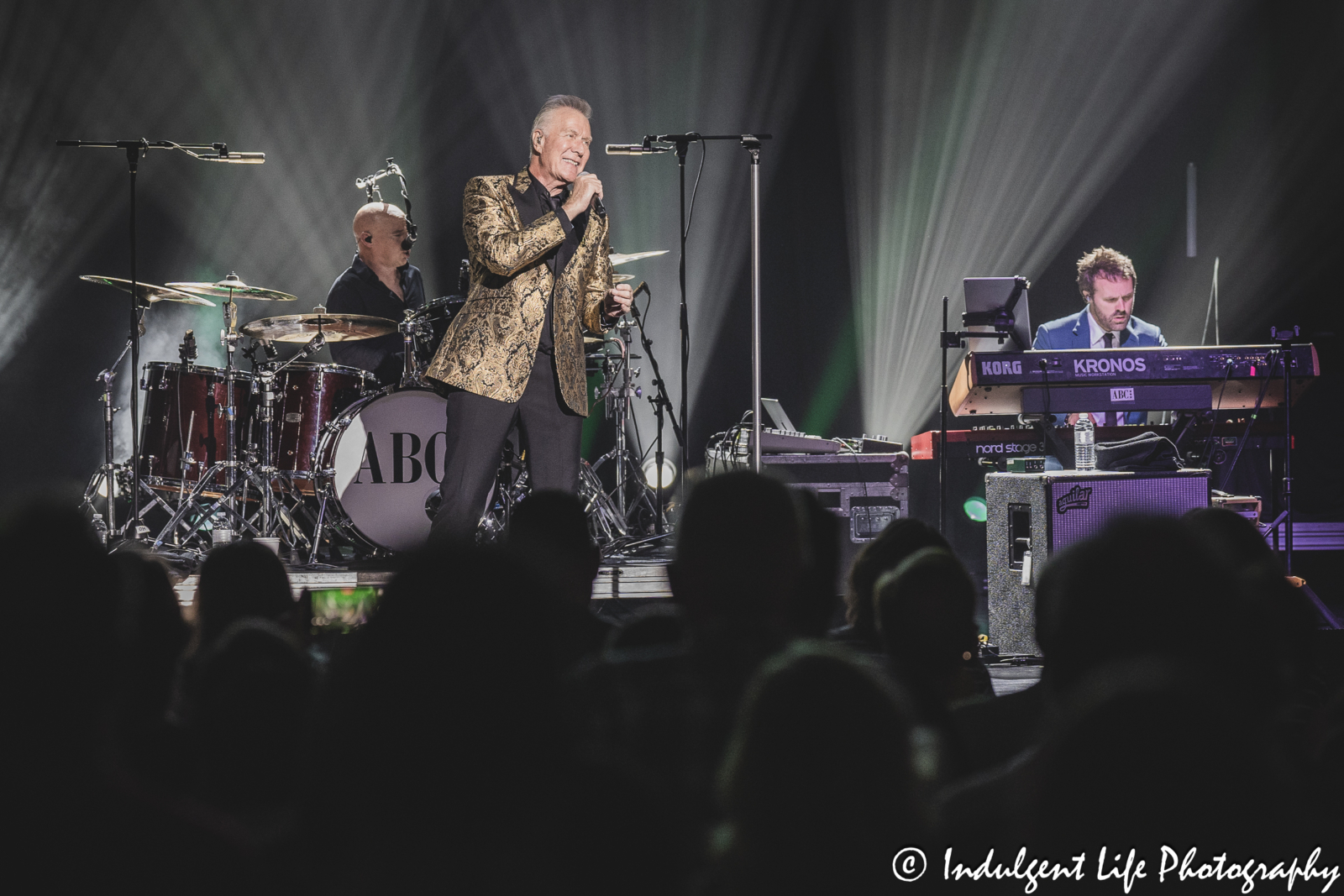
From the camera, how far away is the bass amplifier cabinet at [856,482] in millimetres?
6062

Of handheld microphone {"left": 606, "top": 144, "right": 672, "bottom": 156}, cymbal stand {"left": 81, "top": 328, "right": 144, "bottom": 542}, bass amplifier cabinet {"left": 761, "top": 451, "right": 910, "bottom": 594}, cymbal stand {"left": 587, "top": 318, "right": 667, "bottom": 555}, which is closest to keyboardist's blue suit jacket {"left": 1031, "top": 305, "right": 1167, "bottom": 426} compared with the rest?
bass amplifier cabinet {"left": 761, "top": 451, "right": 910, "bottom": 594}

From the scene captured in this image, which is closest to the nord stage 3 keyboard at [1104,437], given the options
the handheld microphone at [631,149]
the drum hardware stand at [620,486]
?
the drum hardware stand at [620,486]

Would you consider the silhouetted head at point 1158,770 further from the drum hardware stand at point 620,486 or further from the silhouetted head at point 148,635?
the drum hardware stand at point 620,486

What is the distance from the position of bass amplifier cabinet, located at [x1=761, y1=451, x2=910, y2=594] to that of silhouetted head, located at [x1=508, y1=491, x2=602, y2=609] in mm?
4048

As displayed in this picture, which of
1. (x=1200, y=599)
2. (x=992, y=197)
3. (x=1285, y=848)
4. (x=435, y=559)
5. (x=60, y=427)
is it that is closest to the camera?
(x=1285, y=848)

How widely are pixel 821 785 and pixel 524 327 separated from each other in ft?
10.4

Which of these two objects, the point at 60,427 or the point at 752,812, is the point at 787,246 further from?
the point at 752,812

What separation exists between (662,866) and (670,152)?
24.3 feet

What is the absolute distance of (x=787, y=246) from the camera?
7895 millimetres

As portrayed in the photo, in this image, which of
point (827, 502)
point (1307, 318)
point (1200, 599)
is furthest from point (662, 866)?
Answer: point (1307, 318)

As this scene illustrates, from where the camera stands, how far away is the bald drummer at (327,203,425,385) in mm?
6152

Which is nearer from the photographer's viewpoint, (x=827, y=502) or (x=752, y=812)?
(x=752, y=812)

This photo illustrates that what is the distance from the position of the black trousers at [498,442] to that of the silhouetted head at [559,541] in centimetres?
170

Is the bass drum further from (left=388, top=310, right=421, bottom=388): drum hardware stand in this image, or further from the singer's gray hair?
the singer's gray hair
